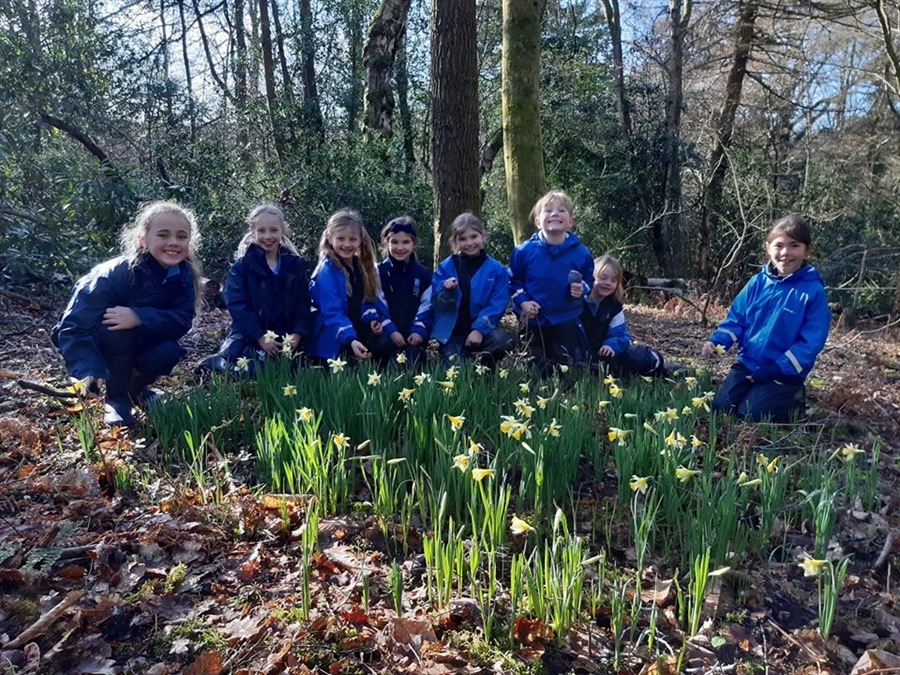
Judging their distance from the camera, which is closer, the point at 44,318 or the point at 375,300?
the point at 375,300

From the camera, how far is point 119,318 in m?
3.72

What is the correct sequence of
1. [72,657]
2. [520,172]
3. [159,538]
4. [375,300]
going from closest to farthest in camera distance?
[72,657] < [159,538] < [375,300] < [520,172]

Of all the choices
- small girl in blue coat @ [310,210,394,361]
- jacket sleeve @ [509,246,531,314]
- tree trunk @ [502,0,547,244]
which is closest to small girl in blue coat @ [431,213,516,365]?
jacket sleeve @ [509,246,531,314]

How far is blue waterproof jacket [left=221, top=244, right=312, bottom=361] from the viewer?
458 centimetres

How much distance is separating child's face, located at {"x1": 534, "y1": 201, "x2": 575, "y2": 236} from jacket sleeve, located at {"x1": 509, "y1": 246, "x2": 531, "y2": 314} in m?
0.31

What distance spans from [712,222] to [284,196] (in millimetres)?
9964

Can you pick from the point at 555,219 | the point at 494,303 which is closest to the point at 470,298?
the point at 494,303

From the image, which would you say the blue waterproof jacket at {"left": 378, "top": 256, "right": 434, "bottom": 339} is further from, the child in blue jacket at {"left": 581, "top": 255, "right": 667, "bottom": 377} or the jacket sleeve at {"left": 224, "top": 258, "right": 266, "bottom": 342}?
the child in blue jacket at {"left": 581, "top": 255, "right": 667, "bottom": 377}

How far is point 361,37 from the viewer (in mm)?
13883

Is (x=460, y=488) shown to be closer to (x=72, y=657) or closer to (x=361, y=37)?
(x=72, y=657)

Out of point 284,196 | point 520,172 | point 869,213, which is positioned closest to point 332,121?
point 284,196

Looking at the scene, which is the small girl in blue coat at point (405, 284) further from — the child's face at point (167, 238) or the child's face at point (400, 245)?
the child's face at point (167, 238)

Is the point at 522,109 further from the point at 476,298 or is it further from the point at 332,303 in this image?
the point at 332,303

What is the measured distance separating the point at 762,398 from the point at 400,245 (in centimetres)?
267
